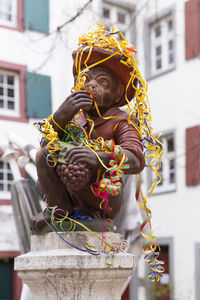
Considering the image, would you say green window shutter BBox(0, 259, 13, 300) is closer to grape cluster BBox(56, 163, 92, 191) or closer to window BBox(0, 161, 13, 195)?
window BBox(0, 161, 13, 195)

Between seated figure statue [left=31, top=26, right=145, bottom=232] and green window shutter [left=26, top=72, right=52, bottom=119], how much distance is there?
279 inches

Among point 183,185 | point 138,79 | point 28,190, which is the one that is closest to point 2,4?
point 183,185

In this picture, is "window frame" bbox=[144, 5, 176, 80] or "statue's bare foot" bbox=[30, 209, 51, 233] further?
"window frame" bbox=[144, 5, 176, 80]

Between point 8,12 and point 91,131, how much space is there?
7827mm

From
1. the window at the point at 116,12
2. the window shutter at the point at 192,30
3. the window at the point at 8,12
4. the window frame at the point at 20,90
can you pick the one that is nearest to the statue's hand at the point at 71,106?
the window frame at the point at 20,90

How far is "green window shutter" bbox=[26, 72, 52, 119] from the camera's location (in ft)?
30.2

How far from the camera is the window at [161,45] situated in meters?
10.7

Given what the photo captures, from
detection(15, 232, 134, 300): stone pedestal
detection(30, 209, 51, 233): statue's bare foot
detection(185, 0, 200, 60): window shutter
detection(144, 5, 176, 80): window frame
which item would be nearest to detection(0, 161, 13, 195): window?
detection(144, 5, 176, 80): window frame

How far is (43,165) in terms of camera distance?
199cm

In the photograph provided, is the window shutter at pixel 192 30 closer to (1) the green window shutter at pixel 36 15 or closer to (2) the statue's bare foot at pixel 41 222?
(1) the green window shutter at pixel 36 15

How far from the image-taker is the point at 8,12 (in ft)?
31.0

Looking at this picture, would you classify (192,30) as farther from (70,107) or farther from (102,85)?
(70,107)

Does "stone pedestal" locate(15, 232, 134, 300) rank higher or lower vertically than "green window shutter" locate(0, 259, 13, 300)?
higher

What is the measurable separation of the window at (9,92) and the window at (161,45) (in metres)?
2.56
